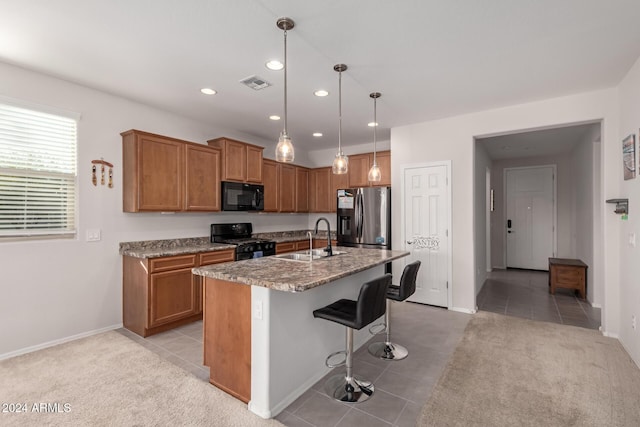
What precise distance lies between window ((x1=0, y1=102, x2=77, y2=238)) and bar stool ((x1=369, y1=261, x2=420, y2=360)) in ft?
11.1

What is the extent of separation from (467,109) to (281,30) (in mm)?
2774

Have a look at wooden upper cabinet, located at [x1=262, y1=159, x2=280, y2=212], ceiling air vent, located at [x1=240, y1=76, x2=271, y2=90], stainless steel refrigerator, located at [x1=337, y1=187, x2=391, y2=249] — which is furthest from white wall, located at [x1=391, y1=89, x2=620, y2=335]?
ceiling air vent, located at [x1=240, y1=76, x2=271, y2=90]

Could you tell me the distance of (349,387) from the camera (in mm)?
2242

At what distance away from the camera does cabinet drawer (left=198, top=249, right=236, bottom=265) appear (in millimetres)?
3759

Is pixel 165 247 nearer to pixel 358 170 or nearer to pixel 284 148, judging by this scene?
pixel 284 148

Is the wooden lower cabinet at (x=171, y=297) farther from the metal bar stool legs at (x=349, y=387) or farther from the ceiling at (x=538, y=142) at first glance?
the ceiling at (x=538, y=142)

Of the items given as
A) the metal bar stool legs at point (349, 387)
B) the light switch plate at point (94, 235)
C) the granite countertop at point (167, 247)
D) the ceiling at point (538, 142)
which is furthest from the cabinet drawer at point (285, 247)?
the ceiling at point (538, 142)

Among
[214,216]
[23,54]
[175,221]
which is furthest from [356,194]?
[23,54]

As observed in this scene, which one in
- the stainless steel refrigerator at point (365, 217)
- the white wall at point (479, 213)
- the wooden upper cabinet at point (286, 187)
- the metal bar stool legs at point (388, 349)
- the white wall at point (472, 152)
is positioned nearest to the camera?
the metal bar stool legs at point (388, 349)

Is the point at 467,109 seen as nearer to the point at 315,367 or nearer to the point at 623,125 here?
the point at 623,125

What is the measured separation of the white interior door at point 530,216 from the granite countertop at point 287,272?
5997mm

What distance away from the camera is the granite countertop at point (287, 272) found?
1773 millimetres

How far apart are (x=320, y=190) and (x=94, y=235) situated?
3.75 m

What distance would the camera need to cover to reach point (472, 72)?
9.55ft
